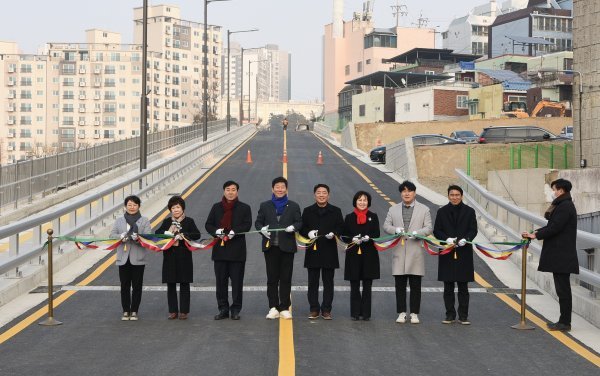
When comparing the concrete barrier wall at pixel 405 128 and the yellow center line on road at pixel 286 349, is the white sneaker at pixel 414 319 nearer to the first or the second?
the yellow center line on road at pixel 286 349

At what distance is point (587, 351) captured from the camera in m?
9.01

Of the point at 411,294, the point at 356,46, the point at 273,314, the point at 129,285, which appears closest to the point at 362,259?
the point at 411,294

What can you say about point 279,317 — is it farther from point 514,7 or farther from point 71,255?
point 514,7

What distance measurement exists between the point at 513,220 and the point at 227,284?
8.72m

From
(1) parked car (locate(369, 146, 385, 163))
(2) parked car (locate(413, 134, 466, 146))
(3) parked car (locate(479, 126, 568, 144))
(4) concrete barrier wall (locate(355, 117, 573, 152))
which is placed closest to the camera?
(3) parked car (locate(479, 126, 568, 144))

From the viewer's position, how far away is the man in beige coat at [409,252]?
10.6m

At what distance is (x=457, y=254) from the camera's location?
1070cm

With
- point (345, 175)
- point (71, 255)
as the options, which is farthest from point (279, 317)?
point (345, 175)

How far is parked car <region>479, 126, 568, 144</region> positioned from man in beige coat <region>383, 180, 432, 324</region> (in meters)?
35.4

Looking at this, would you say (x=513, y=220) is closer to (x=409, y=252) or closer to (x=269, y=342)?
(x=409, y=252)

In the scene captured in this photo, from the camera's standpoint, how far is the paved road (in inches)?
319

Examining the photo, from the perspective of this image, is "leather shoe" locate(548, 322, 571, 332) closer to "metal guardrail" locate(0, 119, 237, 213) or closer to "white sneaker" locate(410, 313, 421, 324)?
"white sneaker" locate(410, 313, 421, 324)

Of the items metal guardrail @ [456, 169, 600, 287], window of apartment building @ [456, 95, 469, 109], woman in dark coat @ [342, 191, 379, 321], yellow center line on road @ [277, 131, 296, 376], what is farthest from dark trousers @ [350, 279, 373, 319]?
window of apartment building @ [456, 95, 469, 109]

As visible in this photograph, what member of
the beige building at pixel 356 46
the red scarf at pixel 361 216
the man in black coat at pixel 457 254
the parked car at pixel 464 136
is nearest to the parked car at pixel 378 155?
the parked car at pixel 464 136
